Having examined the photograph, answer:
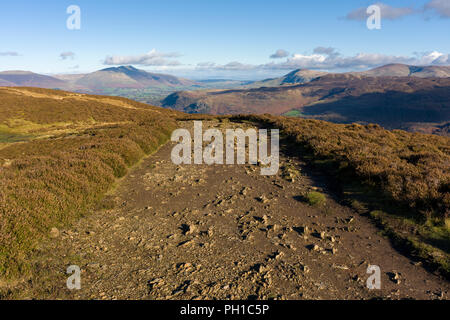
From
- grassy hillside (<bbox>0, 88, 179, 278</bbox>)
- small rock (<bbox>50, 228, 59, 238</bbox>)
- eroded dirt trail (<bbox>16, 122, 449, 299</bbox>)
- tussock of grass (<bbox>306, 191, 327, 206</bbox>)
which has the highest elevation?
grassy hillside (<bbox>0, 88, 179, 278</bbox>)

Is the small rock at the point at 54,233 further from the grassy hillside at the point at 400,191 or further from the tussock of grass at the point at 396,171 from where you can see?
the tussock of grass at the point at 396,171

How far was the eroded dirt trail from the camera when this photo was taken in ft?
15.9

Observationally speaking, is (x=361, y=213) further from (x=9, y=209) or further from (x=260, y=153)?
(x=9, y=209)

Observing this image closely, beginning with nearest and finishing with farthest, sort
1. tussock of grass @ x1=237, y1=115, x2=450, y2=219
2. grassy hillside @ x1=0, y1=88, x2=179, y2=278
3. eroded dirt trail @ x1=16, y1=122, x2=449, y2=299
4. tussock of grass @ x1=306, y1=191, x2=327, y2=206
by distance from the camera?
1. eroded dirt trail @ x1=16, y1=122, x2=449, y2=299
2. grassy hillside @ x1=0, y1=88, x2=179, y2=278
3. tussock of grass @ x1=237, y1=115, x2=450, y2=219
4. tussock of grass @ x1=306, y1=191, x2=327, y2=206

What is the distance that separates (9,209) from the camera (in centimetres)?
630

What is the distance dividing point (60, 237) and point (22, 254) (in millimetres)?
1135

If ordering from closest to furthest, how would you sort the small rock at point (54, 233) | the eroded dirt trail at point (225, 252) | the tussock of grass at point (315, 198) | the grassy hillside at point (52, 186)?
the eroded dirt trail at point (225, 252)
the grassy hillside at point (52, 186)
the small rock at point (54, 233)
the tussock of grass at point (315, 198)

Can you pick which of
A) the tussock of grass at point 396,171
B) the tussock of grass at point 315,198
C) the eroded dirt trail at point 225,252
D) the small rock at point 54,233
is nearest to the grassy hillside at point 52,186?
the small rock at point 54,233

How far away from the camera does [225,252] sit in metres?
6.09

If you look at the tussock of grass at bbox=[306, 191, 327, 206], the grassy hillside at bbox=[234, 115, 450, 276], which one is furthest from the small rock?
the grassy hillside at bbox=[234, 115, 450, 276]

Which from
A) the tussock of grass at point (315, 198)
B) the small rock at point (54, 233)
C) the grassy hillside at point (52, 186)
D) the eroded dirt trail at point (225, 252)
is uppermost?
the grassy hillside at point (52, 186)

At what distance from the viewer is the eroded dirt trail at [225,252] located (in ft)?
15.9

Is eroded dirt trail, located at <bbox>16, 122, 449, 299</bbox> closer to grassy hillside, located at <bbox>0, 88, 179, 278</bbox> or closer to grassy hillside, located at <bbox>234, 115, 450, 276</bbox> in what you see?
grassy hillside, located at <bbox>0, 88, 179, 278</bbox>

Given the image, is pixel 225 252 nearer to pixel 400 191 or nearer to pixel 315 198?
pixel 315 198
